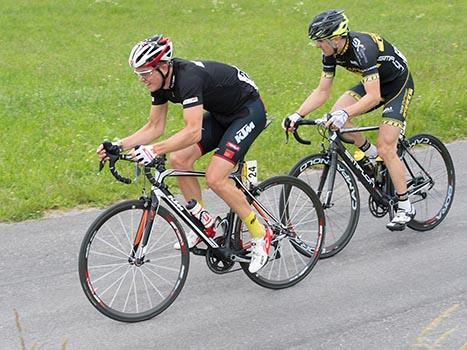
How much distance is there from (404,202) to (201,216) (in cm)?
220

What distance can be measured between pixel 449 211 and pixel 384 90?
1.59 m

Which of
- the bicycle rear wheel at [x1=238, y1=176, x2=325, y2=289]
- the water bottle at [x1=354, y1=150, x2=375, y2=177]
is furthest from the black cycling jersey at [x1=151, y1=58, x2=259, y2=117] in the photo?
the water bottle at [x1=354, y1=150, x2=375, y2=177]

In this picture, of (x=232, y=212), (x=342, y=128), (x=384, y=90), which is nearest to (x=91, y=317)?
(x=232, y=212)

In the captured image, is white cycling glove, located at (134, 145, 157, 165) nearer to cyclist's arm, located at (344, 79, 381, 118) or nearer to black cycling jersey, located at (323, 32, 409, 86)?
cyclist's arm, located at (344, 79, 381, 118)

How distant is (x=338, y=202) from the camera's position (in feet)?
23.5

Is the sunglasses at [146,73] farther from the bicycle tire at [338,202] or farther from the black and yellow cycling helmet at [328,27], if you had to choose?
the bicycle tire at [338,202]

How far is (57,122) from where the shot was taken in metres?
11.8

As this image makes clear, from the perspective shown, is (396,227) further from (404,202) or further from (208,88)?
(208,88)

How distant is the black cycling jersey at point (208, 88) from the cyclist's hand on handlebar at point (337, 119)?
0.72 m

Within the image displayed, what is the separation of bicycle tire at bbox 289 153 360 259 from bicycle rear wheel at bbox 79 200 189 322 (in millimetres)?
1431

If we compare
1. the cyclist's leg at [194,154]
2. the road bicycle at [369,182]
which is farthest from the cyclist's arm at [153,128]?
the road bicycle at [369,182]

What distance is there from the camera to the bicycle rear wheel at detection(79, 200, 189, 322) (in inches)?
226

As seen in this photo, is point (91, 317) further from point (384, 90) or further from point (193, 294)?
point (384, 90)

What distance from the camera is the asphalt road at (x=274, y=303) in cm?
566
